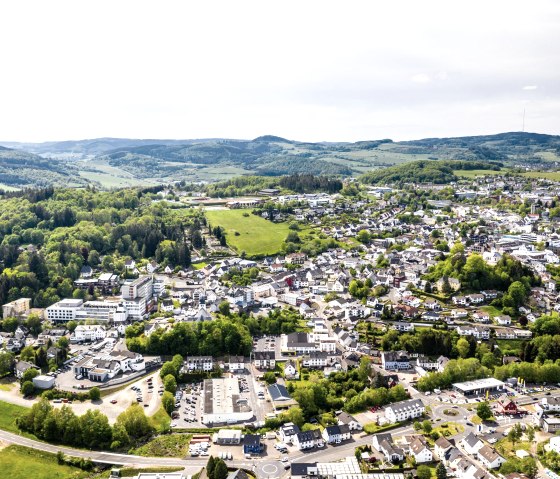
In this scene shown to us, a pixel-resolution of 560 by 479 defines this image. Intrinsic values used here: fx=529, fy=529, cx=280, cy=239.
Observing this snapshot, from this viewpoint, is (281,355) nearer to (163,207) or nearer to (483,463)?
(483,463)

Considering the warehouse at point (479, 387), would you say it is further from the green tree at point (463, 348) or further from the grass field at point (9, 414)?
the grass field at point (9, 414)

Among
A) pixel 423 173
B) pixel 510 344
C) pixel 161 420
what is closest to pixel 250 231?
pixel 510 344

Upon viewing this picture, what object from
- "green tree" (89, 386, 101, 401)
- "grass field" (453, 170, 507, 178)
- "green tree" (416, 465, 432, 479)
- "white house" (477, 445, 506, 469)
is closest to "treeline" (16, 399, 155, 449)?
"green tree" (89, 386, 101, 401)

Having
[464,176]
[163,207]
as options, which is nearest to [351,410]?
[163,207]

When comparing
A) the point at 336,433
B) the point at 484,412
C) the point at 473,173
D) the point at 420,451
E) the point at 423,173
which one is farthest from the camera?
the point at 473,173

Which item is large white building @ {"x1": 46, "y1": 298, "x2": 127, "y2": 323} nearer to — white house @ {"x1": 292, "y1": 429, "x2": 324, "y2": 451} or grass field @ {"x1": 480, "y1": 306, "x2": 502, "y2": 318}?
white house @ {"x1": 292, "y1": 429, "x2": 324, "y2": 451}

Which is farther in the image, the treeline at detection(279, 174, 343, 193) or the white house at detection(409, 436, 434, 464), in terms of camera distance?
the treeline at detection(279, 174, 343, 193)

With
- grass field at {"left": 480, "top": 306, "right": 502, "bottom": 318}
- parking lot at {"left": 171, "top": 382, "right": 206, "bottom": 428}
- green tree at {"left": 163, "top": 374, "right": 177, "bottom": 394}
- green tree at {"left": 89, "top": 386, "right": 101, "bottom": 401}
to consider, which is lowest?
parking lot at {"left": 171, "top": 382, "right": 206, "bottom": 428}

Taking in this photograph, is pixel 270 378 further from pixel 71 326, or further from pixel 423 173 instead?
pixel 423 173
